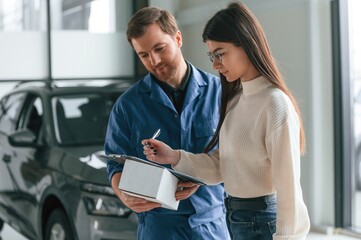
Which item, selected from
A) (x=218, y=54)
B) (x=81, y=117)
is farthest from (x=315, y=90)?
(x=218, y=54)

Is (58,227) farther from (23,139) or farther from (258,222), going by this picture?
(258,222)

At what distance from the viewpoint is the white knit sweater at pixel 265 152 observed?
5.61 ft

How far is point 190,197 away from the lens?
2258mm

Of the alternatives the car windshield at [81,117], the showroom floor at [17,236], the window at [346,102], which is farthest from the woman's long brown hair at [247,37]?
the window at [346,102]

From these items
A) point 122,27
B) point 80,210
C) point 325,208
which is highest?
point 122,27

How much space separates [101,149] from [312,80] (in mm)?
2172

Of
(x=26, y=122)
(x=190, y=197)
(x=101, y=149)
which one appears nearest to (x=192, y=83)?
(x=190, y=197)

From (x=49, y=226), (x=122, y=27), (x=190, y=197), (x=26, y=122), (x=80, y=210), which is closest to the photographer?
(x=190, y=197)

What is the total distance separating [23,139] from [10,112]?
2.44ft

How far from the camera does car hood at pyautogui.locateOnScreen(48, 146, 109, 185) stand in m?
3.87

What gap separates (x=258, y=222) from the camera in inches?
71.7

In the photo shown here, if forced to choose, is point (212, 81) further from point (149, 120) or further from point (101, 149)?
point (101, 149)

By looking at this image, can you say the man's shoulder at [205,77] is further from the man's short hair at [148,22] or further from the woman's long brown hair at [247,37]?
the woman's long brown hair at [247,37]

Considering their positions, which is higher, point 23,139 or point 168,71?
point 168,71
